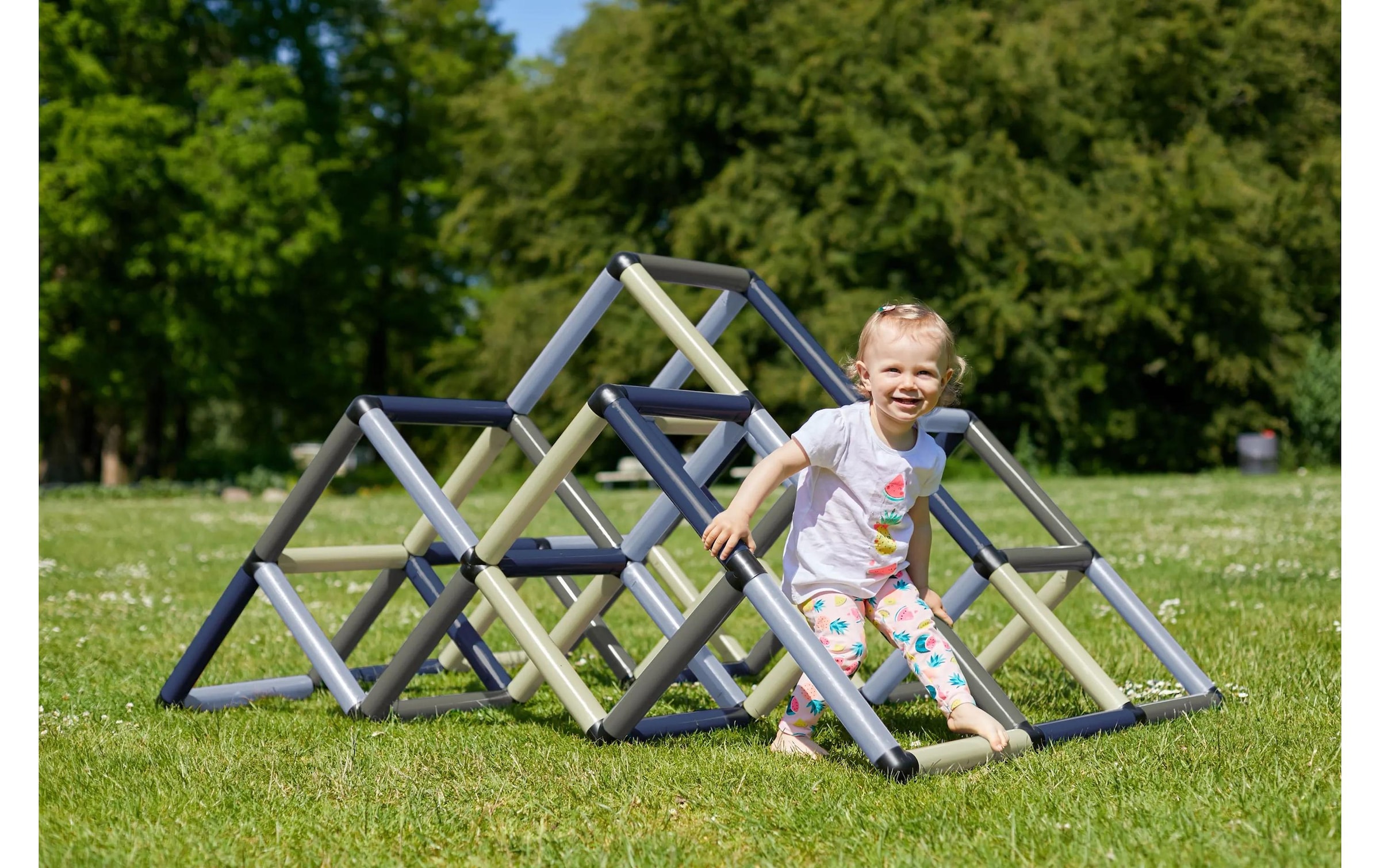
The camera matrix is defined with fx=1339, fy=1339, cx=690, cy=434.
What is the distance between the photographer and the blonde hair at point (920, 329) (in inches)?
156

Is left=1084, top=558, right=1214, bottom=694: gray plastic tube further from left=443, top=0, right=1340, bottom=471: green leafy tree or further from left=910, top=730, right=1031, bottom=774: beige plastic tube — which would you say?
left=443, top=0, right=1340, bottom=471: green leafy tree

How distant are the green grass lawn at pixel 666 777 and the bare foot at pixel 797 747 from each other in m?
0.09

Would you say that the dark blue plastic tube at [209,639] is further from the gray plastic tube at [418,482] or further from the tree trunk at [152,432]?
the tree trunk at [152,432]

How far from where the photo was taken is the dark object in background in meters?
26.3

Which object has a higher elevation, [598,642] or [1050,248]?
[598,642]

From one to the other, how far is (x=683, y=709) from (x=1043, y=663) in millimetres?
1774

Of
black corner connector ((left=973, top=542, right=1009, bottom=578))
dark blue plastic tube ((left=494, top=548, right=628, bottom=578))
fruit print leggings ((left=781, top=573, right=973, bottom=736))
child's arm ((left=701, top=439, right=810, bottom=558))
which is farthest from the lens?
black corner connector ((left=973, top=542, right=1009, bottom=578))

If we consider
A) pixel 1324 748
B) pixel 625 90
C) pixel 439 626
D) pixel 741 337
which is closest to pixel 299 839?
pixel 439 626

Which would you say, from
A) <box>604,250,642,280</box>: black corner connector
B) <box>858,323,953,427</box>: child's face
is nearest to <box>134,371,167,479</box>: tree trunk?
<box>604,250,642,280</box>: black corner connector

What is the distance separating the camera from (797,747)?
3.96m

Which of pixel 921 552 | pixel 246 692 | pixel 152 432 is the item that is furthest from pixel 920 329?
pixel 152 432

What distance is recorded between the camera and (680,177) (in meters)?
29.8

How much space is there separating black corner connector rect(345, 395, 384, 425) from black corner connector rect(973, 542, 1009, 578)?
2107mm

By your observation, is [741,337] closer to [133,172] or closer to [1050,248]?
[1050,248]
